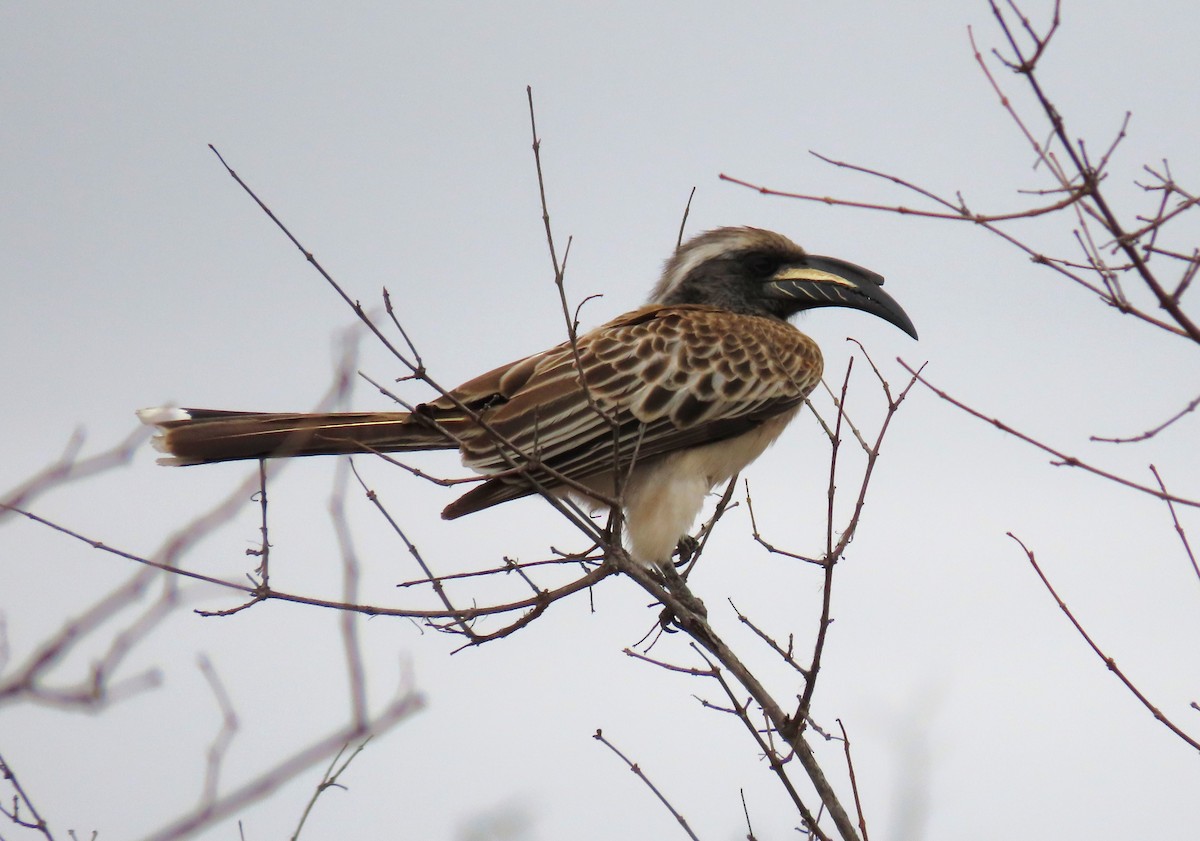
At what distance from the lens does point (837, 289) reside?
26.9ft

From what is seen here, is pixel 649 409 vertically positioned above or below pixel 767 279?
below

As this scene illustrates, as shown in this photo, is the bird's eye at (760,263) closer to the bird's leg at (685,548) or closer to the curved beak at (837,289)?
the curved beak at (837,289)

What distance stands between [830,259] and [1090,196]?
161 inches

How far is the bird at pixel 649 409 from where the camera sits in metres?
6.45

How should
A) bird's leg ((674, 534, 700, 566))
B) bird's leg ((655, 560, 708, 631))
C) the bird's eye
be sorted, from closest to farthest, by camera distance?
bird's leg ((655, 560, 708, 631)) → bird's leg ((674, 534, 700, 566)) → the bird's eye

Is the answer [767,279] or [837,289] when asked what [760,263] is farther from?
[837,289]

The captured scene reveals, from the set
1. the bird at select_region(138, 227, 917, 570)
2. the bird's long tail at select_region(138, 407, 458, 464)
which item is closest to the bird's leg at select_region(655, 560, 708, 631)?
the bird at select_region(138, 227, 917, 570)

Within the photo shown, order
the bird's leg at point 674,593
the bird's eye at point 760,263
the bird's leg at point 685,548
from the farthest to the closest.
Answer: the bird's eye at point 760,263 → the bird's leg at point 685,548 → the bird's leg at point 674,593

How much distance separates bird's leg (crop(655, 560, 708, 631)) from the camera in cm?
640

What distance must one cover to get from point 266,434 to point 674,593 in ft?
6.23

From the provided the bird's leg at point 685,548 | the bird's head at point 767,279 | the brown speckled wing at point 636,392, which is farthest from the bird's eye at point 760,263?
the bird's leg at point 685,548

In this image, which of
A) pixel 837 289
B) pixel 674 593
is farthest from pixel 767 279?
pixel 674 593

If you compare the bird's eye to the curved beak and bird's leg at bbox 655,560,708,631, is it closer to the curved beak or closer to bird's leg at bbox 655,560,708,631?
the curved beak

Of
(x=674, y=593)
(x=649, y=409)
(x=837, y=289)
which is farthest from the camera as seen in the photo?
(x=837, y=289)
